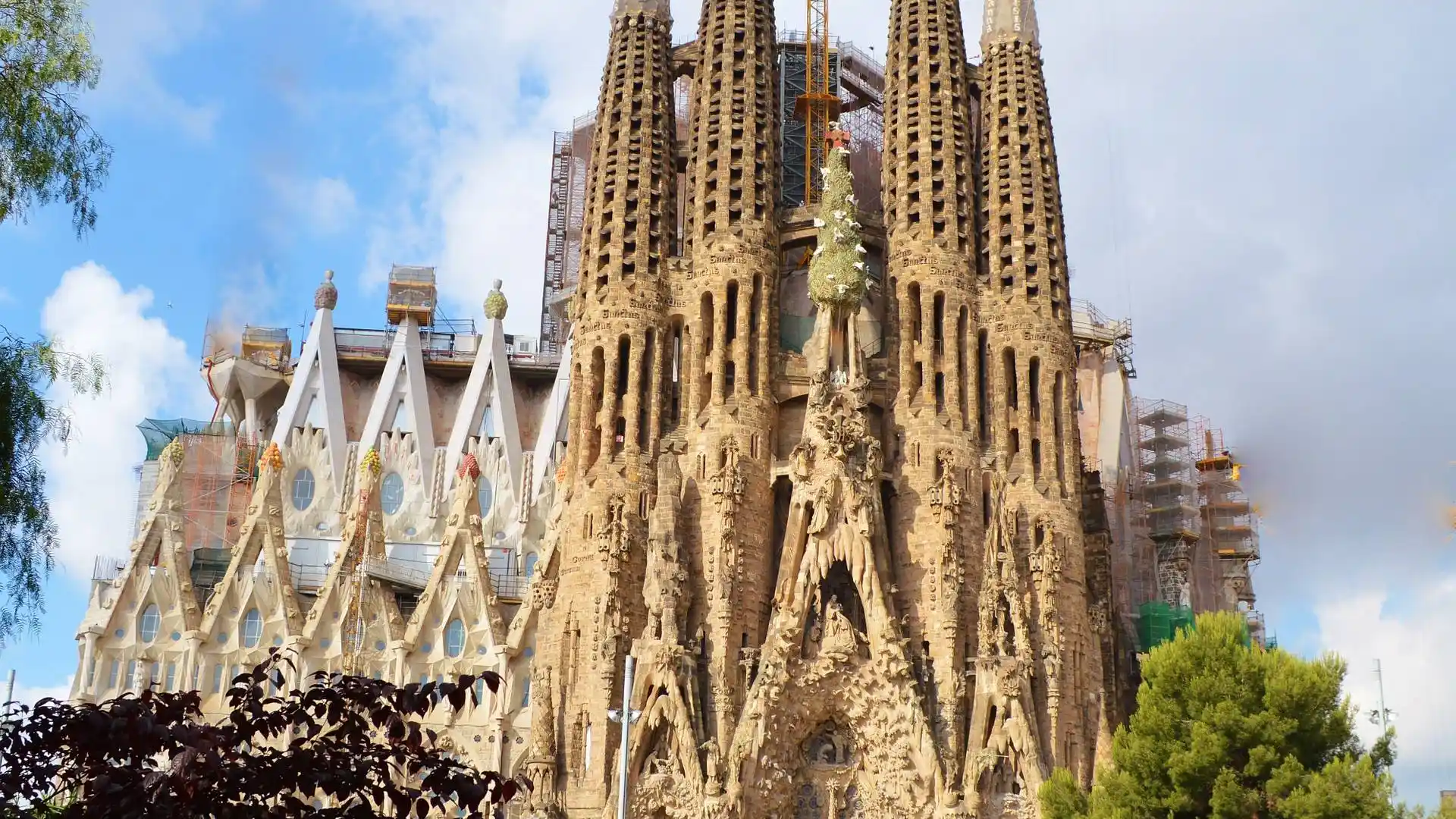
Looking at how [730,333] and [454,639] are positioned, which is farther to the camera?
[454,639]

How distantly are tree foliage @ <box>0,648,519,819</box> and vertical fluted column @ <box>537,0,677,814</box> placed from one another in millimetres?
23702

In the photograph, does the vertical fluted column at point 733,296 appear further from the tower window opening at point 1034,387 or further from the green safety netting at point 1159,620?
the green safety netting at point 1159,620

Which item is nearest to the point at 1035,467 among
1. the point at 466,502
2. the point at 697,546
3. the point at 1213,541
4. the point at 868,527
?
the point at 868,527

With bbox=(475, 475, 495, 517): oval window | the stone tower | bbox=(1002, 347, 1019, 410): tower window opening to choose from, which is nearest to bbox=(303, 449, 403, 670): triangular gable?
bbox=(475, 475, 495, 517): oval window

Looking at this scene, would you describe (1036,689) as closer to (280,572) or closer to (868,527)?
(868,527)

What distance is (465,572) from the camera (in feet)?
144

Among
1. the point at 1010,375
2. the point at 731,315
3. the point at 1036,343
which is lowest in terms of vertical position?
the point at 1010,375

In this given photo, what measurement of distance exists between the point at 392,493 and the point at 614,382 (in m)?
14.0

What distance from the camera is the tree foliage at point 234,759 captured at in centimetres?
952

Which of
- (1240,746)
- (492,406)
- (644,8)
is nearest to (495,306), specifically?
(492,406)

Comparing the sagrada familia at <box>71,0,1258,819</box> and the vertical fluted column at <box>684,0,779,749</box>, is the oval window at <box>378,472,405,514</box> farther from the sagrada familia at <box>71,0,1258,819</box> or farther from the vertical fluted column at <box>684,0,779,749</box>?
the vertical fluted column at <box>684,0,779,749</box>

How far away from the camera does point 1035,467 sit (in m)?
37.4

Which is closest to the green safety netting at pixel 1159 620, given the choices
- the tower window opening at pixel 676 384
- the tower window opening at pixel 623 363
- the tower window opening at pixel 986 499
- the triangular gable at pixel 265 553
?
the tower window opening at pixel 986 499

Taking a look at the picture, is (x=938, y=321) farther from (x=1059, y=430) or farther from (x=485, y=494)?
(x=485, y=494)
